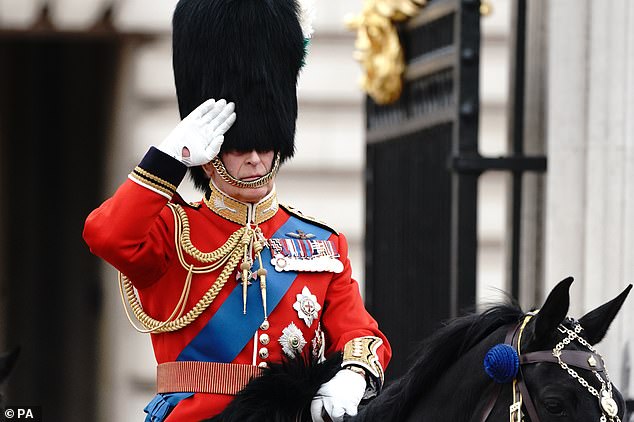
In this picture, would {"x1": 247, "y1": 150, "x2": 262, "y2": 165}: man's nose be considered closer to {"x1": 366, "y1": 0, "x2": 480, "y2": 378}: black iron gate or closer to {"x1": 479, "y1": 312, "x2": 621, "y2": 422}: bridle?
{"x1": 479, "y1": 312, "x2": 621, "y2": 422}: bridle

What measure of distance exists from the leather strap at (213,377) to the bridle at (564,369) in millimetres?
793

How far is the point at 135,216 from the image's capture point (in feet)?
13.6

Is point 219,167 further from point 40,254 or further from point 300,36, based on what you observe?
point 40,254

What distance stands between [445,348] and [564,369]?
1.13ft

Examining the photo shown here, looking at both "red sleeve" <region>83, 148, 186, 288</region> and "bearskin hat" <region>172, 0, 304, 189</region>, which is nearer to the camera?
"red sleeve" <region>83, 148, 186, 288</region>

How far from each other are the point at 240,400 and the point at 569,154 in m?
2.52

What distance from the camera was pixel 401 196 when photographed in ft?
24.8

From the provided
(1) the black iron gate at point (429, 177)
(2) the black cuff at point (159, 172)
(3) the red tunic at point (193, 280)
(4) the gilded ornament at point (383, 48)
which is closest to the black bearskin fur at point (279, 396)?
(3) the red tunic at point (193, 280)

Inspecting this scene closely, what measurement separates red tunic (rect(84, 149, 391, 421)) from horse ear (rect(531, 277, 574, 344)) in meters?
0.74

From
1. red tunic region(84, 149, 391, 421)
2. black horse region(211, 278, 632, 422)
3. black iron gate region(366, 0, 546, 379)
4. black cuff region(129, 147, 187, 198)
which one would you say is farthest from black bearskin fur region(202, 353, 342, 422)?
black iron gate region(366, 0, 546, 379)

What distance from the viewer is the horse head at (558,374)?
3.64 meters

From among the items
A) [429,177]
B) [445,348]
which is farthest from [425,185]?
[445,348]

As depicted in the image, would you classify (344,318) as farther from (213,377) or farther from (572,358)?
(572,358)

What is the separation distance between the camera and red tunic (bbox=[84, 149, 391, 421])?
163 inches
